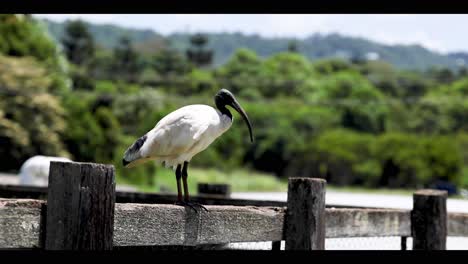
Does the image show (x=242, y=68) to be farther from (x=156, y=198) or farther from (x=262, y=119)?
(x=156, y=198)

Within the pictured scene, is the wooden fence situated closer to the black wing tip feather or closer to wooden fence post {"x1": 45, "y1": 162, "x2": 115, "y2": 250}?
wooden fence post {"x1": 45, "y1": 162, "x2": 115, "y2": 250}

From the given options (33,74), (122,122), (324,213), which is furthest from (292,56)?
(324,213)

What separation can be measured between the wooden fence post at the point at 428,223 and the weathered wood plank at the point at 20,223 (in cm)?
353

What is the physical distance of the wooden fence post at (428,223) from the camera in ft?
21.8

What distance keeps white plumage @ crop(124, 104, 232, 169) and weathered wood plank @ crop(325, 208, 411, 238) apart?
0.85 m

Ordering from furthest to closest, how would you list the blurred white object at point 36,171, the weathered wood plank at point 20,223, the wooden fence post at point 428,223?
the blurred white object at point 36,171 < the wooden fence post at point 428,223 < the weathered wood plank at point 20,223

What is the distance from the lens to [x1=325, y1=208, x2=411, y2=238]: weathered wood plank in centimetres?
580

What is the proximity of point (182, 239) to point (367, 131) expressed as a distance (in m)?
92.1

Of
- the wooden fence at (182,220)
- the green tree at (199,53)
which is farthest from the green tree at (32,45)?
the green tree at (199,53)

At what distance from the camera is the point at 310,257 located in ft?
13.8

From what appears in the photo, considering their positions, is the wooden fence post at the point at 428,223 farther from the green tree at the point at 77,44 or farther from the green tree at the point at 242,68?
the green tree at the point at 77,44

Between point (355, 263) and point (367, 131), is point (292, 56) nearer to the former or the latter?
point (367, 131)

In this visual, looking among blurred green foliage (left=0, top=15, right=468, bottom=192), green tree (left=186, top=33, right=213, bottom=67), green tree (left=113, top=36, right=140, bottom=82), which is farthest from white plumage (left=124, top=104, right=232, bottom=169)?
green tree (left=186, top=33, right=213, bottom=67)
